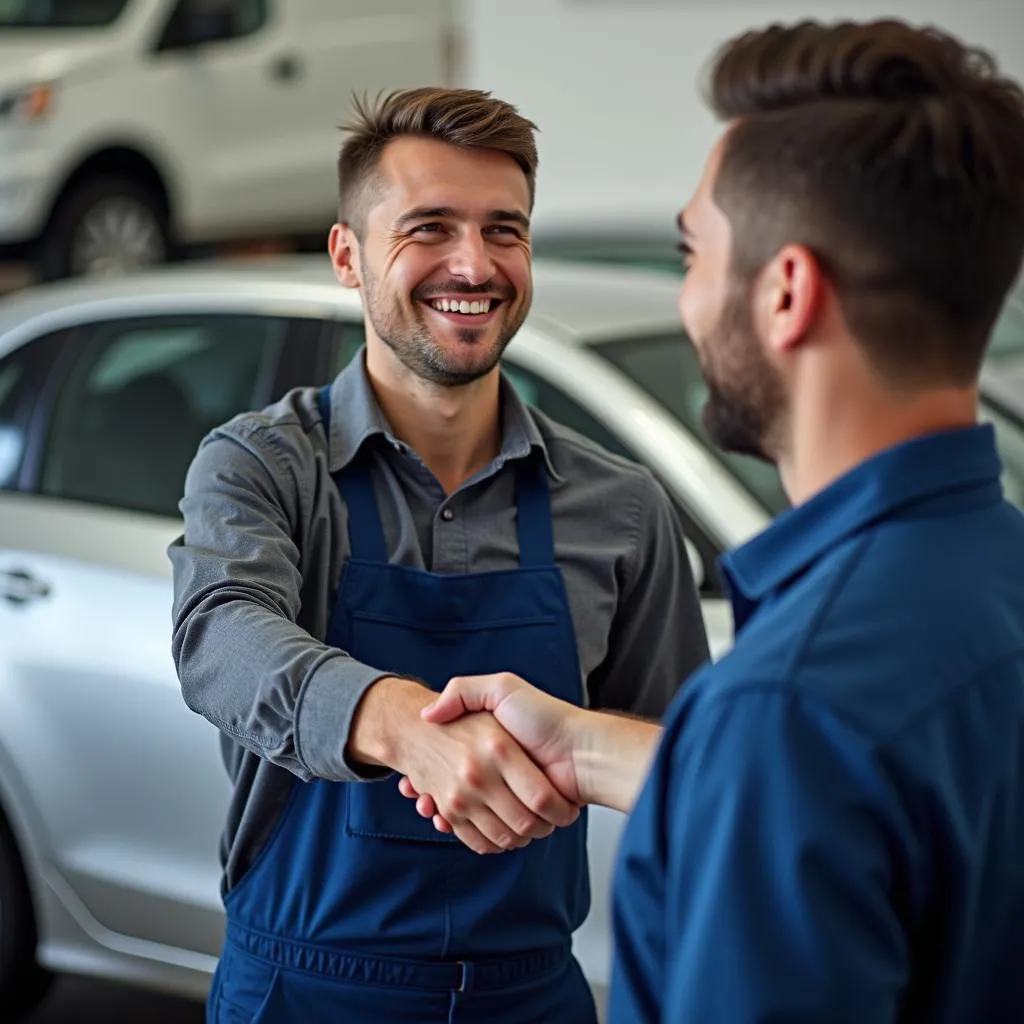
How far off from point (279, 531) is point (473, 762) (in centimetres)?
33

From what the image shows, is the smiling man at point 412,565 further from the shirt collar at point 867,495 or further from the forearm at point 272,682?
the shirt collar at point 867,495

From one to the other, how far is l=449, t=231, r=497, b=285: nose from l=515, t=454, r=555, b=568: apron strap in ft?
0.71

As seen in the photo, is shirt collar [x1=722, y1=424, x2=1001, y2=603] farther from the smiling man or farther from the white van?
the white van

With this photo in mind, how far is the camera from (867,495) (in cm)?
114

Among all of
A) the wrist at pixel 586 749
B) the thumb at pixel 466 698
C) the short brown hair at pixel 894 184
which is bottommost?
the wrist at pixel 586 749

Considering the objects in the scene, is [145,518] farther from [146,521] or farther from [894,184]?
[894,184]

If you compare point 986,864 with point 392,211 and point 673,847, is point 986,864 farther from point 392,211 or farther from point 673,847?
point 392,211

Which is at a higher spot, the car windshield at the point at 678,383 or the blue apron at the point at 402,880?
the car windshield at the point at 678,383

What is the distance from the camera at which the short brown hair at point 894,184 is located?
3.70 ft

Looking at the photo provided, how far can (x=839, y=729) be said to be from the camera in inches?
40.8

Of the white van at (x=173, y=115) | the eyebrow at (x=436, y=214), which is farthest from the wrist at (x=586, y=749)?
the white van at (x=173, y=115)

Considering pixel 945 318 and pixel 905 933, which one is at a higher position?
pixel 945 318

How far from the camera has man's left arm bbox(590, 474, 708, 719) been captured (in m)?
1.97

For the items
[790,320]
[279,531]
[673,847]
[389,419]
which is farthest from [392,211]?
[673,847]
